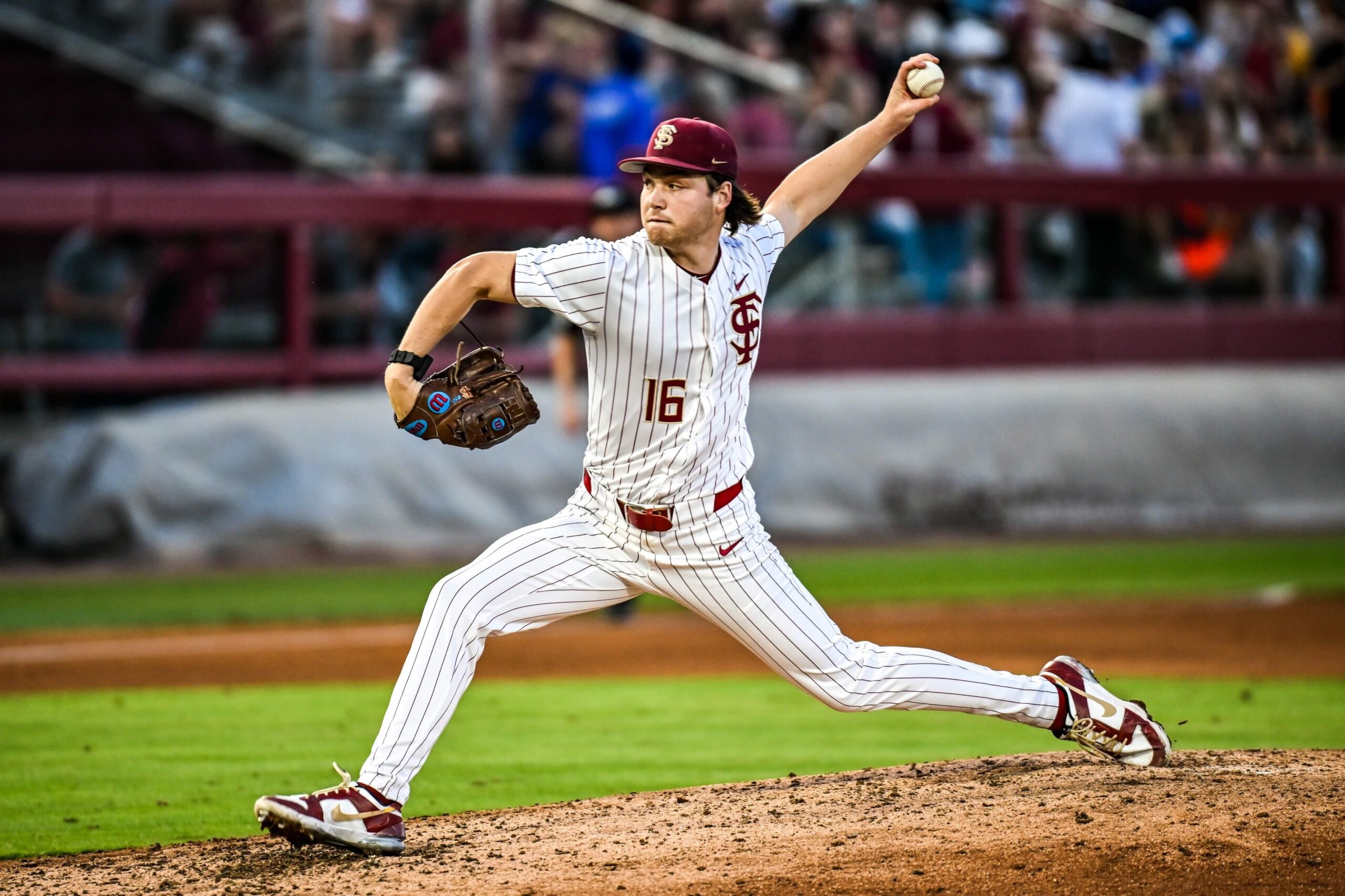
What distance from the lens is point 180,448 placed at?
11953 millimetres

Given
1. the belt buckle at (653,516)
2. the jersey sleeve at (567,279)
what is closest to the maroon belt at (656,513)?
the belt buckle at (653,516)

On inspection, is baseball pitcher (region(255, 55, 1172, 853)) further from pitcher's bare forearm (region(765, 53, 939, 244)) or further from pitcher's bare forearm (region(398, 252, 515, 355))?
pitcher's bare forearm (region(765, 53, 939, 244))

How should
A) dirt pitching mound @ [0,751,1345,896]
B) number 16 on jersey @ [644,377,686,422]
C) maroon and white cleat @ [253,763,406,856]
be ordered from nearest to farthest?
dirt pitching mound @ [0,751,1345,896], maroon and white cleat @ [253,763,406,856], number 16 on jersey @ [644,377,686,422]

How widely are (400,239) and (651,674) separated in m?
5.51

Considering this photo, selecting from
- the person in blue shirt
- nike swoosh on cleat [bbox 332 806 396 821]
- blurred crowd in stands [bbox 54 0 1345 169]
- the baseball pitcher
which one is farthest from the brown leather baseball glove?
blurred crowd in stands [bbox 54 0 1345 169]

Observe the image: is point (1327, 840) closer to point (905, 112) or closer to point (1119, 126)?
point (905, 112)

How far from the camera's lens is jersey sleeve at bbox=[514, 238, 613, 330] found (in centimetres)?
425

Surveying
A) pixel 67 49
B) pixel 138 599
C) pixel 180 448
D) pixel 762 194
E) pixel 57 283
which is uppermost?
pixel 67 49

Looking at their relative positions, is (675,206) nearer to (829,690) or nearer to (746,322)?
(746,322)

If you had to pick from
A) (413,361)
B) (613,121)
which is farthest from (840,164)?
(613,121)

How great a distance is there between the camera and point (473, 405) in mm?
4301

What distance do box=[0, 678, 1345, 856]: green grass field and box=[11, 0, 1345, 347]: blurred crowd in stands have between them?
5.52 meters

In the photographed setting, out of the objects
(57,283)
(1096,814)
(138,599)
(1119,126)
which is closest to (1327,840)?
A: (1096,814)

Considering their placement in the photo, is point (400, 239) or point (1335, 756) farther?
point (400, 239)
